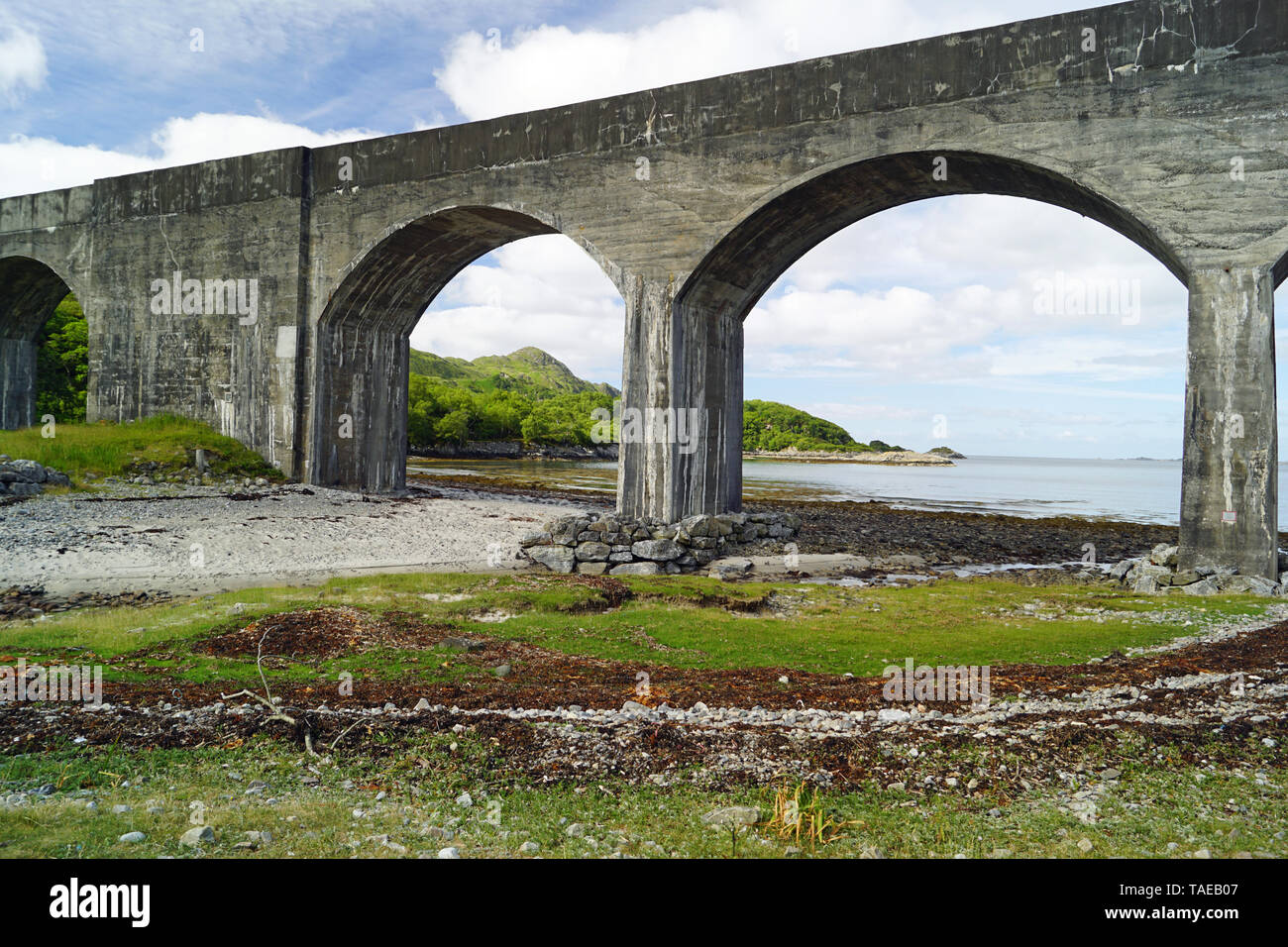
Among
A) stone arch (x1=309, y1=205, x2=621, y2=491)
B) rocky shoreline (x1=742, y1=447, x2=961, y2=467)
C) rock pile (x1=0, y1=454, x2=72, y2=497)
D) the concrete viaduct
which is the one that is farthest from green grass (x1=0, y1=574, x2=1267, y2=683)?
rocky shoreline (x1=742, y1=447, x2=961, y2=467)

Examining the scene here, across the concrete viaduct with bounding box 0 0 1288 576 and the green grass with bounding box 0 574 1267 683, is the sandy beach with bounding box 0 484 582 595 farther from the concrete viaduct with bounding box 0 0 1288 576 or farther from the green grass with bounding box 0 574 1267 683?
the concrete viaduct with bounding box 0 0 1288 576

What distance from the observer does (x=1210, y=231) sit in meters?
12.1

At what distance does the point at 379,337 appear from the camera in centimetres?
2159

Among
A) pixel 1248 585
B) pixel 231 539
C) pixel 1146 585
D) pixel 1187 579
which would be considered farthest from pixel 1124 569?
pixel 231 539

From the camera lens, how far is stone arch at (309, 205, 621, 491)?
19234 millimetres

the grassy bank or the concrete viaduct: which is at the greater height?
the concrete viaduct

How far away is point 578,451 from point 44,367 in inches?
2586

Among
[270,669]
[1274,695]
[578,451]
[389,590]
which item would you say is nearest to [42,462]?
[389,590]

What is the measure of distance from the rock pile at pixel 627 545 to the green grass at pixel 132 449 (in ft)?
31.4

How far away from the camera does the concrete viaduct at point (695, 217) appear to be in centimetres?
1195

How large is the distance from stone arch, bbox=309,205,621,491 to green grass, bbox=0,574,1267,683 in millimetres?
10247

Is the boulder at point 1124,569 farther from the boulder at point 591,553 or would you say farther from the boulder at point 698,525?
the boulder at point 591,553

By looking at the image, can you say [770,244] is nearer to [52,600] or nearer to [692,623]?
[692,623]
